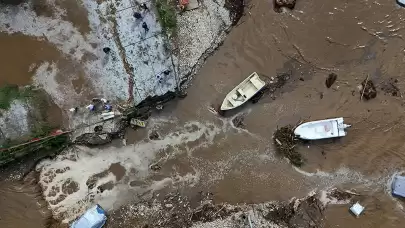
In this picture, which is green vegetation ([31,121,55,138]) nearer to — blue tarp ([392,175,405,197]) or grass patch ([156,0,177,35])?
grass patch ([156,0,177,35])

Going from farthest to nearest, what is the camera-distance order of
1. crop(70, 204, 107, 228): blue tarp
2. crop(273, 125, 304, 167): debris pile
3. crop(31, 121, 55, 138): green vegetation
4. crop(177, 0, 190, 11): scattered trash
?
crop(273, 125, 304, 167): debris pile → crop(177, 0, 190, 11): scattered trash → crop(31, 121, 55, 138): green vegetation → crop(70, 204, 107, 228): blue tarp

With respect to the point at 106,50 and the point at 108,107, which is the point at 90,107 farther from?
the point at 106,50

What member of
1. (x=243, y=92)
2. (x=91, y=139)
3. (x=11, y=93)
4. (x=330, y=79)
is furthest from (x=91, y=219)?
(x=330, y=79)

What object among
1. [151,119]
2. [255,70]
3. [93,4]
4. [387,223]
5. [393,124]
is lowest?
[387,223]

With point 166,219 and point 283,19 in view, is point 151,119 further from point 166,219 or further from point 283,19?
point 283,19

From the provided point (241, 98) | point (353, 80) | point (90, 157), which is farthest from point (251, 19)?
point (90, 157)

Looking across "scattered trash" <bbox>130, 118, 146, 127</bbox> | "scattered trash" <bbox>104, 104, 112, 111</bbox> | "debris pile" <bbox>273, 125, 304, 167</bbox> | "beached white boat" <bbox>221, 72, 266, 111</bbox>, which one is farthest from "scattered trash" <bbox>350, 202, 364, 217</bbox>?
"scattered trash" <bbox>104, 104, 112, 111</bbox>
